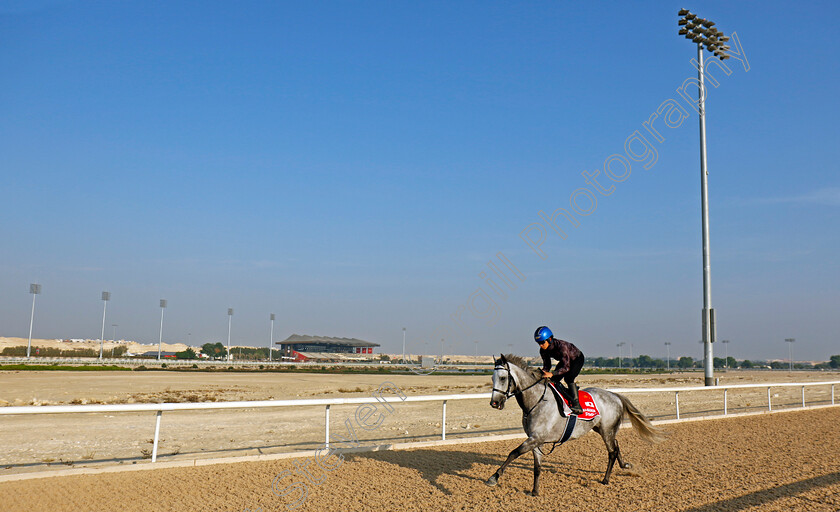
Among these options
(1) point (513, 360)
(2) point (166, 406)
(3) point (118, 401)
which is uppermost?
(1) point (513, 360)

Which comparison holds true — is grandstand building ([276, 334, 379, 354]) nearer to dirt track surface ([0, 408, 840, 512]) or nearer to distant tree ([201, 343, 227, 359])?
distant tree ([201, 343, 227, 359])

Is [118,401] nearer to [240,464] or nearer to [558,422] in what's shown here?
[240,464]

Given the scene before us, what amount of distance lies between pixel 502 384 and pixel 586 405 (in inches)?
48.6

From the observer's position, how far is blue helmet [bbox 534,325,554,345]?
23.6 feet

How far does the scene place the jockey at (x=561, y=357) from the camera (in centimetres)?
719

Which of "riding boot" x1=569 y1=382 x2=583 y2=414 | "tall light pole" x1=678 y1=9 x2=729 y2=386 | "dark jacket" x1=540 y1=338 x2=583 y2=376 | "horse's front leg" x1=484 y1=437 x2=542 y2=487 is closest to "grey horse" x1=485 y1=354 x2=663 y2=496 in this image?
"horse's front leg" x1=484 y1=437 x2=542 y2=487

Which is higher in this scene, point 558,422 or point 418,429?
point 558,422

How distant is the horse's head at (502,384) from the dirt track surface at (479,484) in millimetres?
1014

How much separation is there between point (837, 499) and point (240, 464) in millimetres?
6789

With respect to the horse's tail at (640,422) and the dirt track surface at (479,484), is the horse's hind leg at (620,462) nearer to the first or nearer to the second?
the dirt track surface at (479,484)

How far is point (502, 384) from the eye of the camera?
6949 mm

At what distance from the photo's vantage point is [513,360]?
735 cm

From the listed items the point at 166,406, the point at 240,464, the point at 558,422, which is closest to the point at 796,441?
the point at 558,422

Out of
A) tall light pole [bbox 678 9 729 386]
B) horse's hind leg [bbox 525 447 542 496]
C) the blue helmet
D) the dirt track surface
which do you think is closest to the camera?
the dirt track surface
